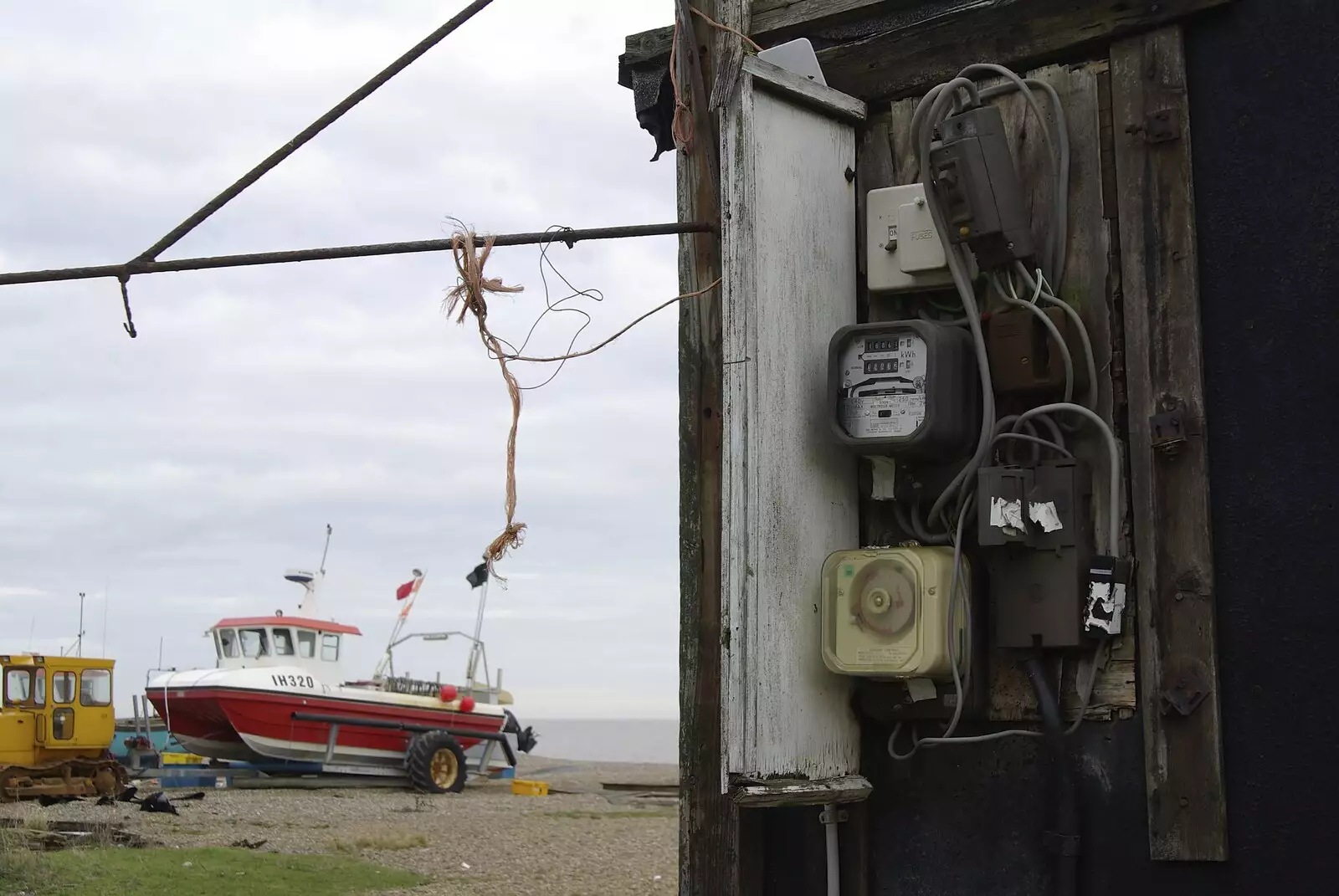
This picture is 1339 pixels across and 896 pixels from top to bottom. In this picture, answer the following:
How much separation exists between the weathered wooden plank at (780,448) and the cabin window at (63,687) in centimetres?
1772

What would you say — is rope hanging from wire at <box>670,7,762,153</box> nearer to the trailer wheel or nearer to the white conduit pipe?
the white conduit pipe

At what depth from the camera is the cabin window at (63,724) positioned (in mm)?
18344

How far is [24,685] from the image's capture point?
61.0 feet

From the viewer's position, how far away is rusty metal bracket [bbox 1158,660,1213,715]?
3041 millimetres

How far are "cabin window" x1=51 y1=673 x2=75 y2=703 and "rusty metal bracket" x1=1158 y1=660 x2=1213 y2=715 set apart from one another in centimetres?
1845

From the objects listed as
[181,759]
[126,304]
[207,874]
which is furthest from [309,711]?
[126,304]

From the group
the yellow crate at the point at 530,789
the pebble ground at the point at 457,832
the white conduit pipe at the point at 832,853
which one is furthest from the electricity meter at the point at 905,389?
the yellow crate at the point at 530,789

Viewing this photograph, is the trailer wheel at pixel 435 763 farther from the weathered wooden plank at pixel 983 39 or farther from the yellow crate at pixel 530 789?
the weathered wooden plank at pixel 983 39

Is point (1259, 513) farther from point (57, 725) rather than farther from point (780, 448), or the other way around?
point (57, 725)

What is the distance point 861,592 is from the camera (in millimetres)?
3354

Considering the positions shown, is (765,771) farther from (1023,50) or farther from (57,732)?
(57,732)

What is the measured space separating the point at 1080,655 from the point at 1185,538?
39cm

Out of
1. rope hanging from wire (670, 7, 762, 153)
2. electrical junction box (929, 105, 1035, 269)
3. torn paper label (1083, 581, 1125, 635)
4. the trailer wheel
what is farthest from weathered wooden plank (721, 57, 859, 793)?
the trailer wheel

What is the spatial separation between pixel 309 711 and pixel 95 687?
11.9ft
